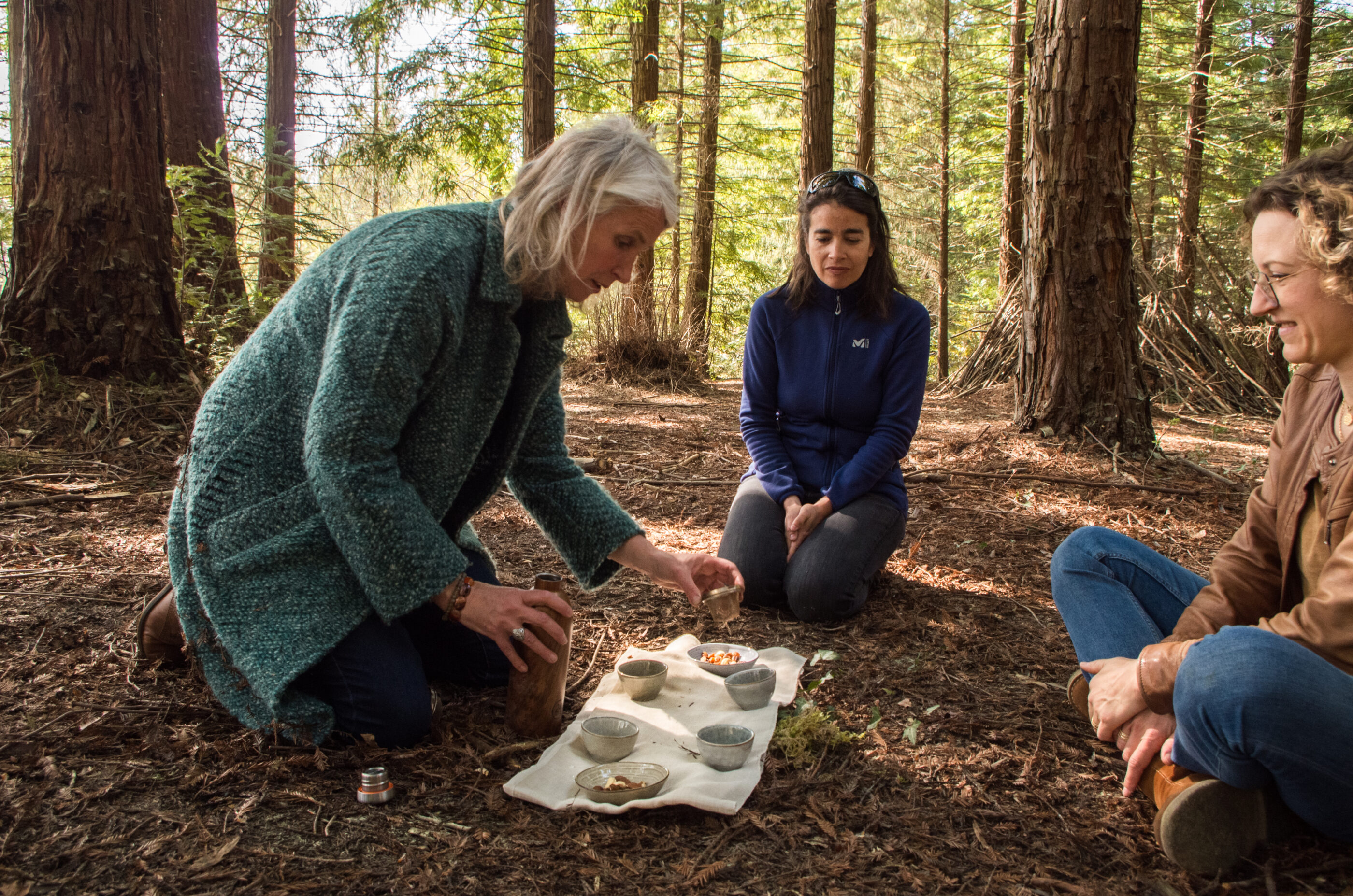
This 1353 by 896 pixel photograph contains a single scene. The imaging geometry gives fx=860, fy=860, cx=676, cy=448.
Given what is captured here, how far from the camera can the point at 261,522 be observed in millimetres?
1858

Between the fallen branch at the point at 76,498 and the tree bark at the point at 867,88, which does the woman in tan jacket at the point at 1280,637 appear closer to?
the fallen branch at the point at 76,498

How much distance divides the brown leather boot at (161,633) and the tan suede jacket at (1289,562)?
223 centimetres

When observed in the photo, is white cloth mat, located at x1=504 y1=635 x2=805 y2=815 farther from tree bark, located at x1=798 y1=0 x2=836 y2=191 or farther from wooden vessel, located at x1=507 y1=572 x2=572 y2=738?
tree bark, located at x1=798 y1=0 x2=836 y2=191

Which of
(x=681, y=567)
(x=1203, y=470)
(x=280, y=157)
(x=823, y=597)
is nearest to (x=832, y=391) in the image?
(x=823, y=597)

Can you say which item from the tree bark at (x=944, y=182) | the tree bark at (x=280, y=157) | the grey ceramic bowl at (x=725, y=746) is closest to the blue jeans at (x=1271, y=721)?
the grey ceramic bowl at (x=725, y=746)

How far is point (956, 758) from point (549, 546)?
1.99 meters

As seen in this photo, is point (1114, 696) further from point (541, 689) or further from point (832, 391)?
point (832, 391)

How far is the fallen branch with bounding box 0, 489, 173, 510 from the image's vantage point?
11.4 feet

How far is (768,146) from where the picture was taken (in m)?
13.8

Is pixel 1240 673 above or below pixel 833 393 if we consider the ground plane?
below

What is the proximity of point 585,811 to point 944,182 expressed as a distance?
42.9 feet

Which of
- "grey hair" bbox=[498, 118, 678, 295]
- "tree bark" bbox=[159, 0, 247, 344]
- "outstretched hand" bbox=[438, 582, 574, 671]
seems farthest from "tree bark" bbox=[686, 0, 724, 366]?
"outstretched hand" bbox=[438, 582, 574, 671]

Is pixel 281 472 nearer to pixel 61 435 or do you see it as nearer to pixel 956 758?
pixel 956 758

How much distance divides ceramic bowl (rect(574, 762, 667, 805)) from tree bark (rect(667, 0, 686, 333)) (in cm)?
751
